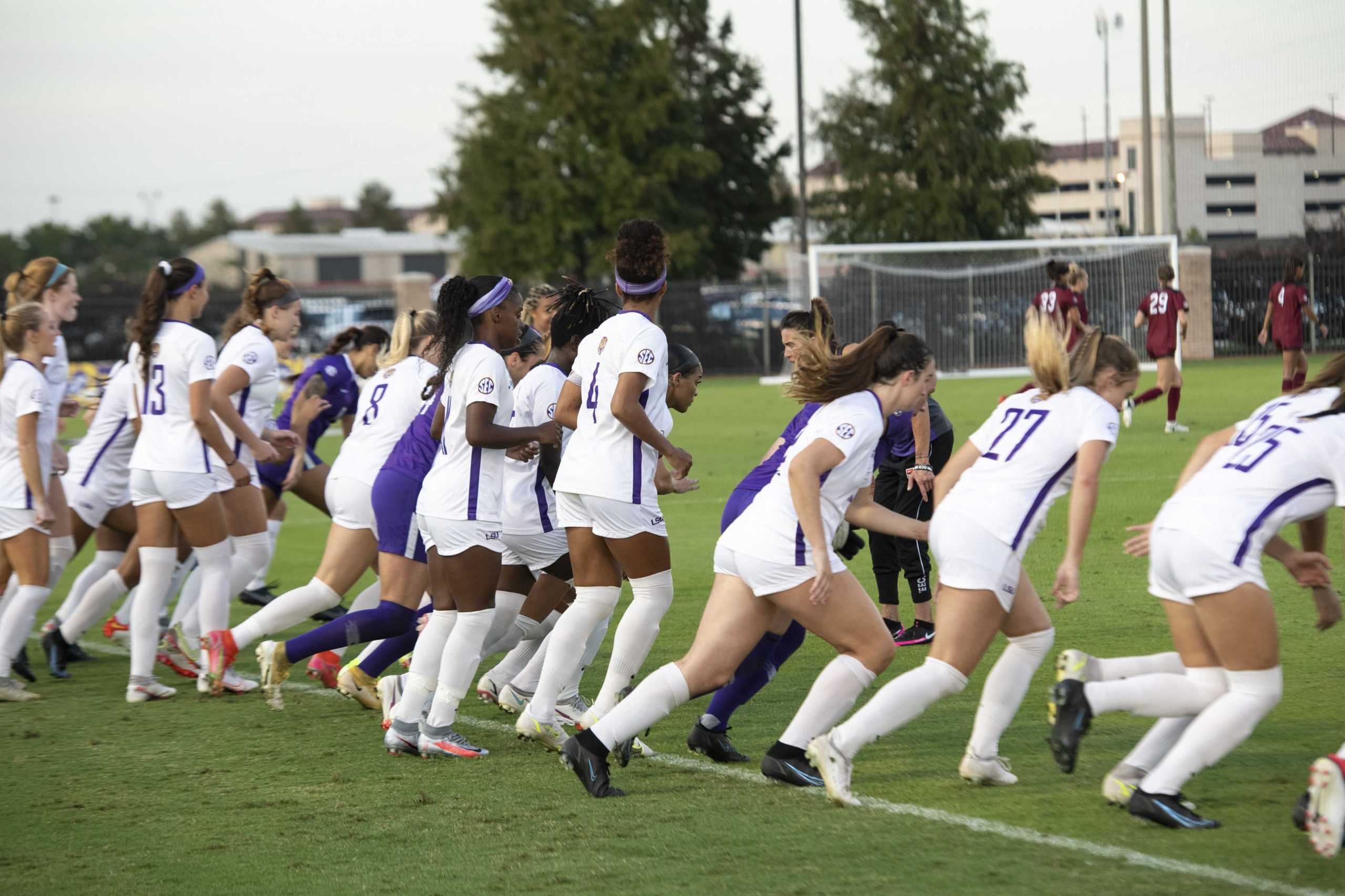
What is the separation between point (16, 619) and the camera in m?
7.39

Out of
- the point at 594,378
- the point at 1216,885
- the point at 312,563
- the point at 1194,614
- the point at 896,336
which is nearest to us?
the point at 1216,885

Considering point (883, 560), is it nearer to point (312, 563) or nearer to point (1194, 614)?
point (1194, 614)

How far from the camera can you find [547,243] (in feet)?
161

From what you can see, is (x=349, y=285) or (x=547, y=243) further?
(x=349, y=285)

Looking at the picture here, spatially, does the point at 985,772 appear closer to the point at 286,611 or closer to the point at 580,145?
the point at 286,611

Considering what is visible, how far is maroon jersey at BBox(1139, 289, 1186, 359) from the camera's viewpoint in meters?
18.6

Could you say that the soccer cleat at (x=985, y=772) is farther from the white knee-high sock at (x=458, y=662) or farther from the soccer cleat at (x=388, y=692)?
the soccer cleat at (x=388, y=692)

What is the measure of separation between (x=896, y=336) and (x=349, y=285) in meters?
67.5

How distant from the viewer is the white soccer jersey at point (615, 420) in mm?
5445

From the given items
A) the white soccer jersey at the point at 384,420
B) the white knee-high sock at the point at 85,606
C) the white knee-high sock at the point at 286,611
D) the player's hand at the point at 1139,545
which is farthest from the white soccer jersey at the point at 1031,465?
the white knee-high sock at the point at 85,606

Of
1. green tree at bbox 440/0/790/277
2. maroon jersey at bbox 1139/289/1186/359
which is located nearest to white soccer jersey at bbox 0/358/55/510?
maroon jersey at bbox 1139/289/1186/359

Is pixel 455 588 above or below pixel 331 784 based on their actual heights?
above

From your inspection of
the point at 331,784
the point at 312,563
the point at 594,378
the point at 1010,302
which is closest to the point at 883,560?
the point at 594,378

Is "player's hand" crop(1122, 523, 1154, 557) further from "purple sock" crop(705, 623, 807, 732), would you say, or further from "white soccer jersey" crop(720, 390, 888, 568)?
"purple sock" crop(705, 623, 807, 732)
